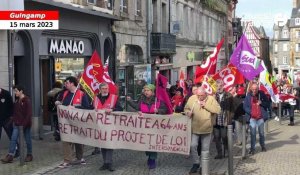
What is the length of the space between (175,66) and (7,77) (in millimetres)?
17289

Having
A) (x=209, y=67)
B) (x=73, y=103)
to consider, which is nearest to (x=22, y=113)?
(x=73, y=103)

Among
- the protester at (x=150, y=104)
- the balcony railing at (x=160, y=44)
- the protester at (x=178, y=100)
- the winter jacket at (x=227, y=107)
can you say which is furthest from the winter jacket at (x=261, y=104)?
the balcony railing at (x=160, y=44)

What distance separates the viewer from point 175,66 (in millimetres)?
29797

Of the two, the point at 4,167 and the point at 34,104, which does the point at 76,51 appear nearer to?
the point at 34,104

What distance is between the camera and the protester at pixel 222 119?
11016mm

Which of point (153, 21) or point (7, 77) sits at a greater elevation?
point (153, 21)

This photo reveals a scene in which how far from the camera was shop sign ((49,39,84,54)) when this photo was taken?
15906 mm

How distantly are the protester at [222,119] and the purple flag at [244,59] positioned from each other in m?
1.44

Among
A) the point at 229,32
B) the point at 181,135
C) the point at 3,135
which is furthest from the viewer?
the point at 229,32

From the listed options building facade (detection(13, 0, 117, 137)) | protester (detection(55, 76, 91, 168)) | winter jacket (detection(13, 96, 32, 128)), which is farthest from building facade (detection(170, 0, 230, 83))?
winter jacket (detection(13, 96, 32, 128))

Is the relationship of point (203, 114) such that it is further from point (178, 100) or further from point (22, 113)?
point (178, 100)

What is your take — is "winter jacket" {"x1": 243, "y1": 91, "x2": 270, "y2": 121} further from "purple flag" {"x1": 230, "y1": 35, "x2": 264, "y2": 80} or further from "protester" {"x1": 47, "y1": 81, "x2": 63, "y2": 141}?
"protester" {"x1": 47, "y1": 81, "x2": 63, "y2": 141}

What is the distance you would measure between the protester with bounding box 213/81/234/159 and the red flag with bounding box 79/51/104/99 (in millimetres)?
2582

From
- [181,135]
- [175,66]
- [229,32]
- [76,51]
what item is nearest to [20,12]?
[181,135]
